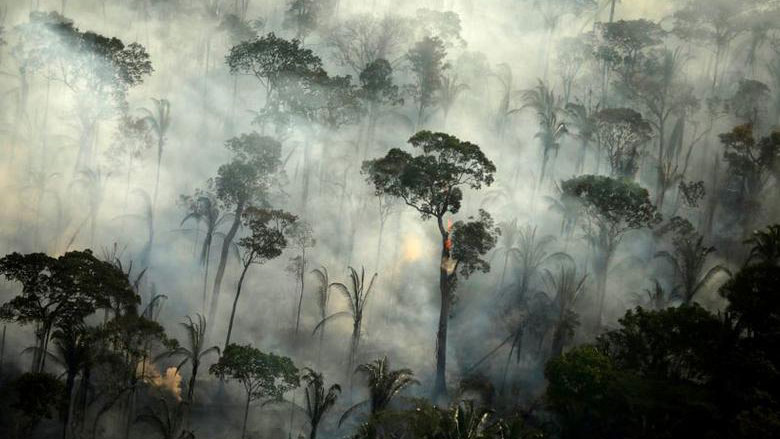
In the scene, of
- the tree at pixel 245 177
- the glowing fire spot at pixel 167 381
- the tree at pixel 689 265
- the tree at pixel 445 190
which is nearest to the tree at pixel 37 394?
the glowing fire spot at pixel 167 381

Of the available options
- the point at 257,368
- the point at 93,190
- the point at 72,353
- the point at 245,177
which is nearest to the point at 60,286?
the point at 72,353

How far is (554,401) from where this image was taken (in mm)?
37969

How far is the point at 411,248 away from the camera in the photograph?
221ft

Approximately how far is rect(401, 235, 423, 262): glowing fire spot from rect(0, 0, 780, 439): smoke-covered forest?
0.96 ft

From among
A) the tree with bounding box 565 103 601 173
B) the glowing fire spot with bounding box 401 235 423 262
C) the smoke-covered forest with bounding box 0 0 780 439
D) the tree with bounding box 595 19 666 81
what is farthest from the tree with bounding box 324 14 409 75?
the tree with bounding box 595 19 666 81

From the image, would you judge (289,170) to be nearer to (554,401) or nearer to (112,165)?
(112,165)

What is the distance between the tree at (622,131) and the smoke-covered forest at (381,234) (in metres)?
0.37

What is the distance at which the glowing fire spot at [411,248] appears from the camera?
219ft

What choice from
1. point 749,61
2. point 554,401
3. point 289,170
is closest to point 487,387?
point 554,401

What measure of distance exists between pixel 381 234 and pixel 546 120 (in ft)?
74.5

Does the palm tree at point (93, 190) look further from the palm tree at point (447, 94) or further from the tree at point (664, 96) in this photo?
the tree at point (664, 96)

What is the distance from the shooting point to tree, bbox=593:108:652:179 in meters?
63.7

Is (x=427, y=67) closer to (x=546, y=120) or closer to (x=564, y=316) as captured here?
(x=546, y=120)

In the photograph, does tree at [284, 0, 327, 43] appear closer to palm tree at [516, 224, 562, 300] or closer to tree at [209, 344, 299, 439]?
palm tree at [516, 224, 562, 300]
